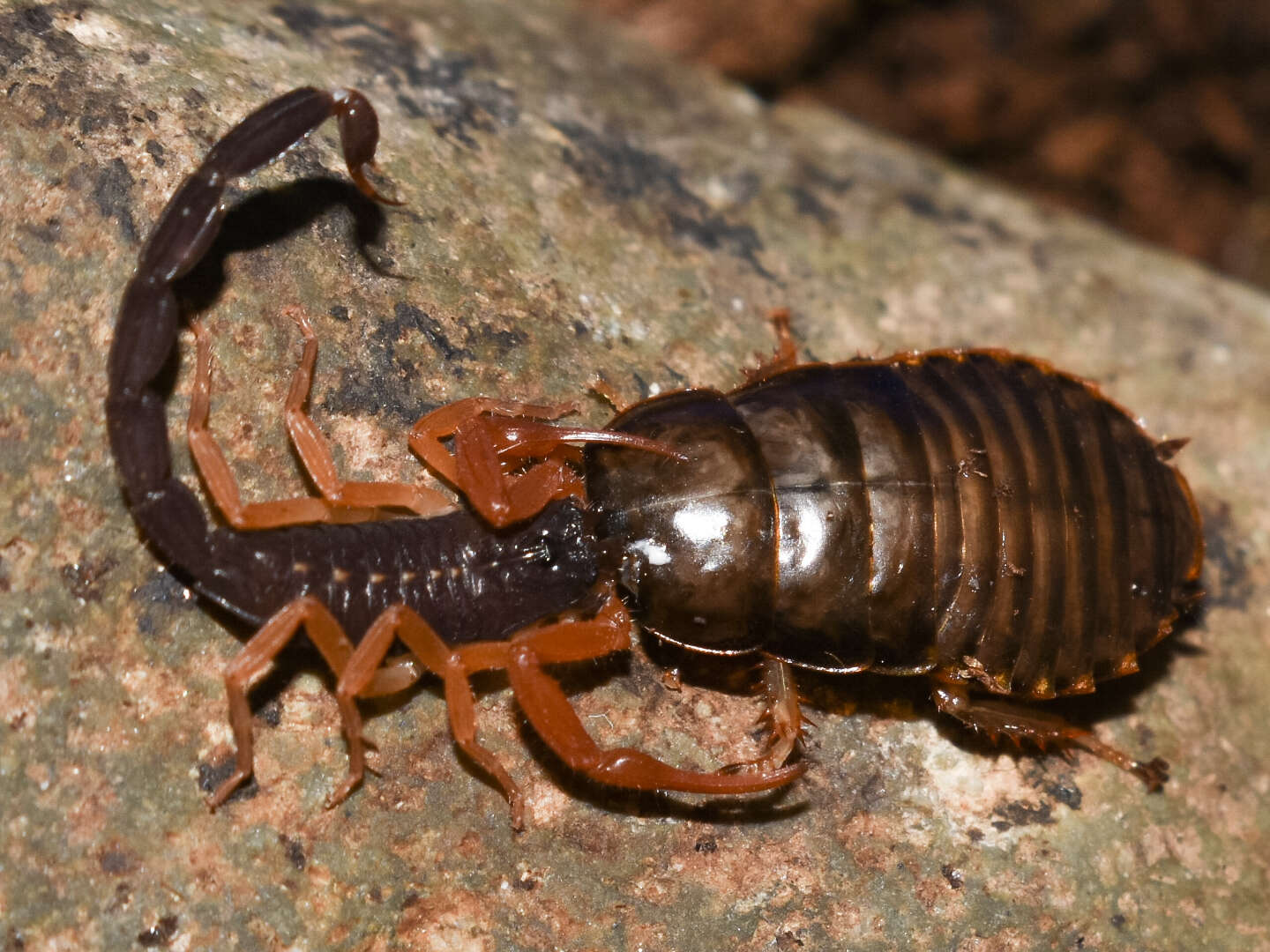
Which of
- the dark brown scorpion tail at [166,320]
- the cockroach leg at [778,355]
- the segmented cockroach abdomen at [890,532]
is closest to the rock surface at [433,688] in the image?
the cockroach leg at [778,355]

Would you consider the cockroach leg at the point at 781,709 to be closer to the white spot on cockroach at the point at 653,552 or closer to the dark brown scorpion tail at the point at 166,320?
the white spot on cockroach at the point at 653,552

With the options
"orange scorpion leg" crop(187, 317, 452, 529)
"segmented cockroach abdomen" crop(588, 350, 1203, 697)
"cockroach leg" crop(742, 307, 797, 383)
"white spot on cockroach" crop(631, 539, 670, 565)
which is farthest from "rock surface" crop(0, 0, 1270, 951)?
"white spot on cockroach" crop(631, 539, 670, 565)

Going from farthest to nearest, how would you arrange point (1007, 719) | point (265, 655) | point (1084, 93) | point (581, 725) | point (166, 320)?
point (1084, 93) < point (1007, 719) < point (581, 725) < point (265, 655) < point (166, 320)

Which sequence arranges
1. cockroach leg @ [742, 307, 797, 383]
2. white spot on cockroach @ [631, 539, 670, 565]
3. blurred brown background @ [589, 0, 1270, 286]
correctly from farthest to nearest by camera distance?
1. blurred brown background @ [589, 0, 1270, 286]
2. cockroach leg @ [742, 307, 797, 383]
3. white spot on cockroach @ [631, 539, 670, 565]

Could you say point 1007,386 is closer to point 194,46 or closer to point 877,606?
point 877,606

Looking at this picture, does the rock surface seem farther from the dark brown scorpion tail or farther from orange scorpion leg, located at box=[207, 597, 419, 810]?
the dark brown scorpion tail

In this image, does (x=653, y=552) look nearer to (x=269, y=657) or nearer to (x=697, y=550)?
(x=697, y=550)

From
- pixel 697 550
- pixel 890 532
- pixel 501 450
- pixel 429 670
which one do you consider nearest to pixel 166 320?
pixel 501 450
